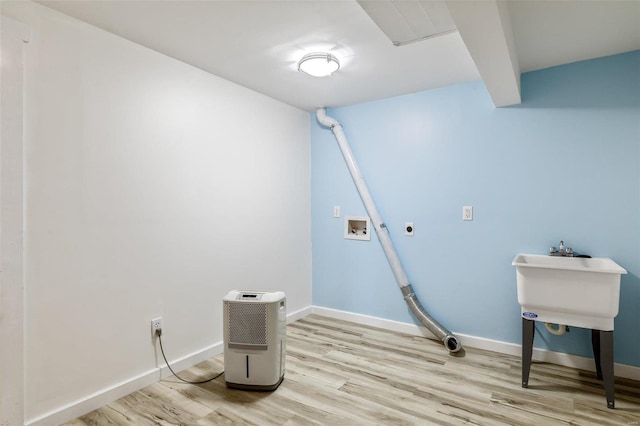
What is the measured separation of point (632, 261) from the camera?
2291 mm

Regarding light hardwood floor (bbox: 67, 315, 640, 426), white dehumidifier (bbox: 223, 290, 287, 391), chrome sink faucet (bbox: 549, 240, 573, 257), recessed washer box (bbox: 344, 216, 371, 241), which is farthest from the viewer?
recessed washer box (bbox: 344, 216, 371, 241)

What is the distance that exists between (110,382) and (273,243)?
163 cm

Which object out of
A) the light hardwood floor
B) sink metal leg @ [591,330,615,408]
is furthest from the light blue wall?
sink metal leg @ [591,330,615,408]

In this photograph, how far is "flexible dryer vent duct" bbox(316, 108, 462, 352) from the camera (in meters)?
2.82

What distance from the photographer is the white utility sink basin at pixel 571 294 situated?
1.96 meters

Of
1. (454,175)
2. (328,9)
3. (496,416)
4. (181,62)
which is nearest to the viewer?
(328,9)

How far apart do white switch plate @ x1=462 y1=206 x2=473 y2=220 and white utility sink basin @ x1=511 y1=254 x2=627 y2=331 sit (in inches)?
30.5

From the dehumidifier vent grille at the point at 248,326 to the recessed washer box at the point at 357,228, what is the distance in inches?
59.1

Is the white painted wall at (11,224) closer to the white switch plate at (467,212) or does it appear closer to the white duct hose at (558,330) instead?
the white switch plate at (467,212)

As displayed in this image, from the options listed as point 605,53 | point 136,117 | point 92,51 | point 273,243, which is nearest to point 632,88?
point 605,53

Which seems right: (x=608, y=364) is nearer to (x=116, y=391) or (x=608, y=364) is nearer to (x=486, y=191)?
(x=486, y=191)

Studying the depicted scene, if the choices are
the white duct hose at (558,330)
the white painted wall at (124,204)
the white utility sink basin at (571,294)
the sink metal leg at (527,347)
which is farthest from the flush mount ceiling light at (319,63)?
the white duct hose at (558,330)

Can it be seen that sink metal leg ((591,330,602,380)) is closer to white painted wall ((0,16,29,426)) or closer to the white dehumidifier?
the white dehumidifier

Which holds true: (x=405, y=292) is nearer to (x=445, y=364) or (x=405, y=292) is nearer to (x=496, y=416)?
(x=445, y=364)
